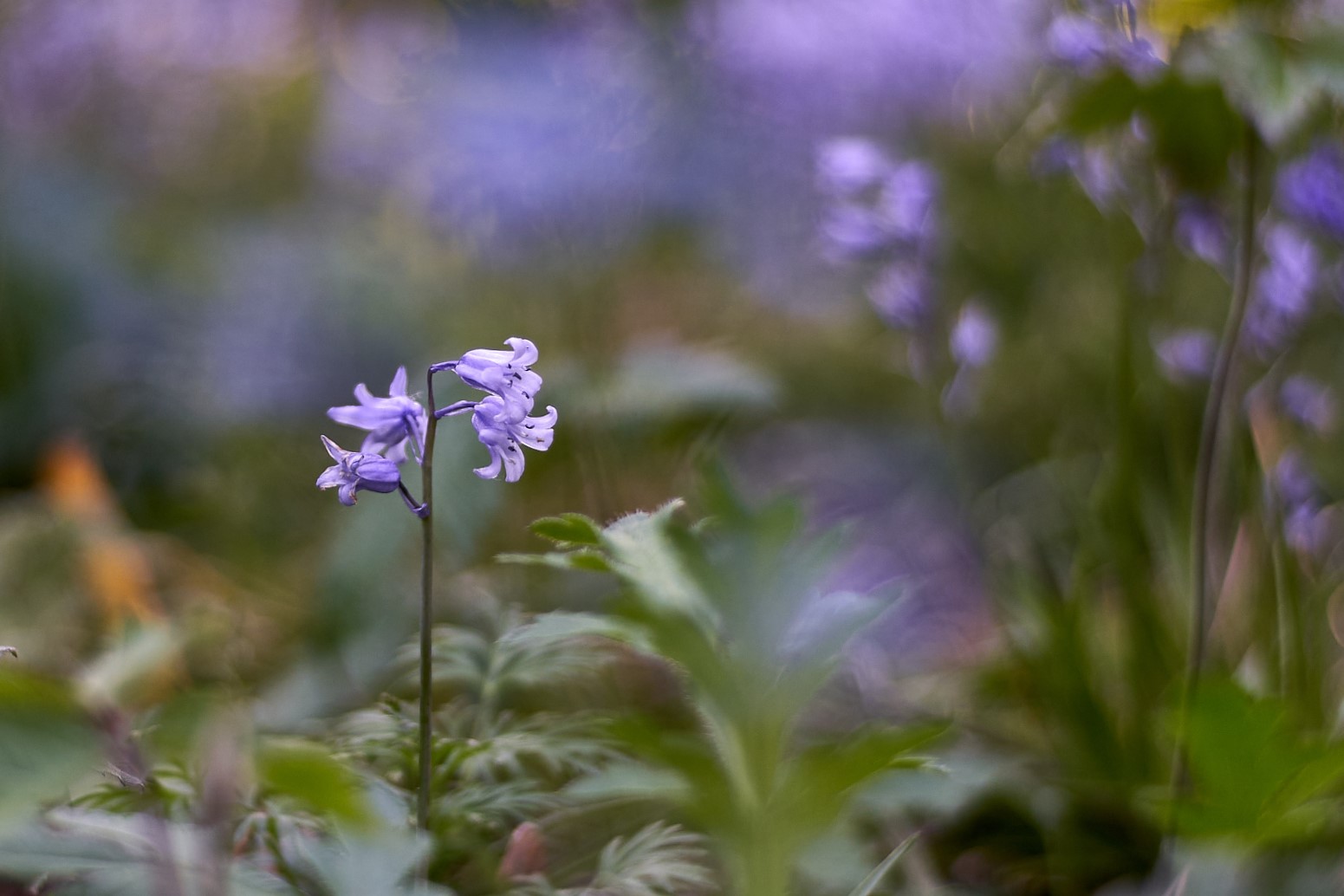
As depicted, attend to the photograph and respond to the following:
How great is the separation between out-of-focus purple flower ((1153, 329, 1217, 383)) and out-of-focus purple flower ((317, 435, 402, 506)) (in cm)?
98

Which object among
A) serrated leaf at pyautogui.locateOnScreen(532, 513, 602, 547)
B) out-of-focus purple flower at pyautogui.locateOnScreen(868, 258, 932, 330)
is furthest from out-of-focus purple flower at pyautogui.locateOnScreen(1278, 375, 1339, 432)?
serrated leaf at pyautogui.locateOnScreen(532, 513, 602, 547)

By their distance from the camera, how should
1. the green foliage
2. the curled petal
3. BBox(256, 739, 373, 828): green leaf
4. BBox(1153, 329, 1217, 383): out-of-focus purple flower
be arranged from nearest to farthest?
BBox(256, 739, 373, 828): green leaf < the green foliage < the curled petal < BBox(1153, 329, 1217, 383): out-of-focus purple flower

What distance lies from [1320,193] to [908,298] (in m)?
0.41

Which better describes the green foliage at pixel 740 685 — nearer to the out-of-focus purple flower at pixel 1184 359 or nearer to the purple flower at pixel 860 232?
the purple flower at pixel 860 232

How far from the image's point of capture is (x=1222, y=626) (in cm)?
126

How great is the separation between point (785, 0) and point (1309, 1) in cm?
206

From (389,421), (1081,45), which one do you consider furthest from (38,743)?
(1081,45)

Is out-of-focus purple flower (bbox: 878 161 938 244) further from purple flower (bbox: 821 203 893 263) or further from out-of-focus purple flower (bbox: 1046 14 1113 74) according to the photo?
out-of-focus purple flower (bbox: 1046 14 1113 74)

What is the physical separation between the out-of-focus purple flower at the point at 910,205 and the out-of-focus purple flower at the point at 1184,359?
334 mm

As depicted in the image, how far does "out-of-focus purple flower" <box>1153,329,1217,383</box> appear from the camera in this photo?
1.24m

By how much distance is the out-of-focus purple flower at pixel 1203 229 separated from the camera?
1.11 metres

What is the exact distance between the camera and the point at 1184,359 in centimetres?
124

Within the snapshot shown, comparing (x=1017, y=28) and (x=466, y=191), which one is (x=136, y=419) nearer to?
(x=466, y=191)

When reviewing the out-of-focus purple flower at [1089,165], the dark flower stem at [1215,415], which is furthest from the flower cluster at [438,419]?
the out-of-focus purple flower at [1089,165]
